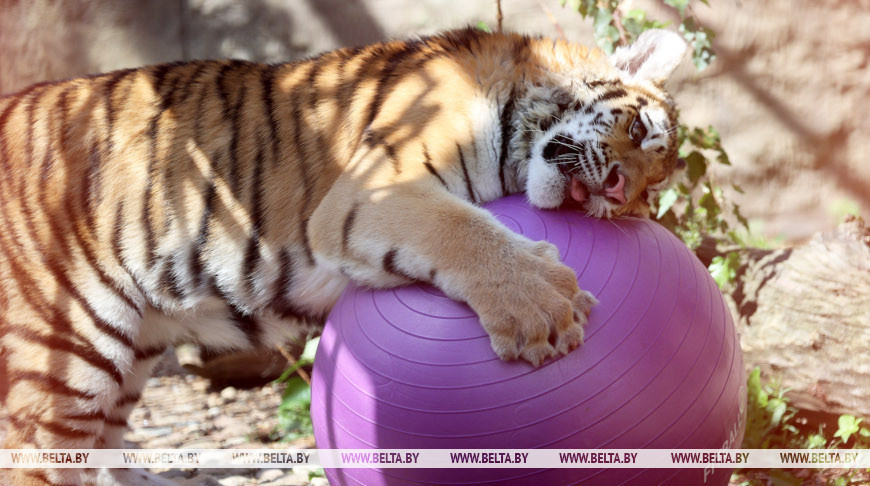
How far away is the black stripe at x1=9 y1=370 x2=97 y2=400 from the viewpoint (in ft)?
7.64

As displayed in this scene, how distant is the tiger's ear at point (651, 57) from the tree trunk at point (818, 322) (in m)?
1.04

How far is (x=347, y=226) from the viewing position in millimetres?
2066

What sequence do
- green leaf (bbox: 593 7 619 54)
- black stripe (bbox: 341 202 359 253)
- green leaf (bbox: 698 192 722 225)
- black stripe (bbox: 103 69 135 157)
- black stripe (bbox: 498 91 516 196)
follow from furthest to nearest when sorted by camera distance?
green leaf (bbox: 698 192 722 225)
green leaf (bbox: 593 7 619 54)
black stripe (bbox: 103 69 135 157)
black stripe (bbox: 498 91 516 196)
black stripe (bbox: 341 202 359 253)

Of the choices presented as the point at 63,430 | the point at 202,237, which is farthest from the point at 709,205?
the point at 63,430

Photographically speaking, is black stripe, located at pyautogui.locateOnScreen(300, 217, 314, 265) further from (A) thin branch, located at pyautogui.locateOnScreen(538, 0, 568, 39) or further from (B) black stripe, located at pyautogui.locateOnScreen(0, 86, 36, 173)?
(A) thin branch, located at pyautogui.locateOnScreen(538, 0, 568, 39)

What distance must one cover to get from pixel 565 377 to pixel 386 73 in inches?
45.1

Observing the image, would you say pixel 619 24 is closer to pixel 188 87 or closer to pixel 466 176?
pixel 466 176

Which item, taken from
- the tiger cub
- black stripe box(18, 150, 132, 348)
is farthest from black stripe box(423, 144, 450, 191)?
black stripe box(18, 150, 132, 348)

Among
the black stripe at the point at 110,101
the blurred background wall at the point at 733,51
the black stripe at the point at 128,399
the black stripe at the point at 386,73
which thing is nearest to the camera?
the black stripe at the point at 386,73

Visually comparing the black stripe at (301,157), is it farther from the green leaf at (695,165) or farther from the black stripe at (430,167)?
the green leaf at (695,165)

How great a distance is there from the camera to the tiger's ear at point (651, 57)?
91.8 inches

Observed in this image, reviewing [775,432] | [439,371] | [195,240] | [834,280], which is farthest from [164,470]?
[834,280]

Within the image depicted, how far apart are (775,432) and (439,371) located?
5.58 ft

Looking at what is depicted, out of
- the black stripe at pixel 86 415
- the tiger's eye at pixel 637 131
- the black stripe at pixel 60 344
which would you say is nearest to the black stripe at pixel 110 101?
the black stripe at pixel 60 344
